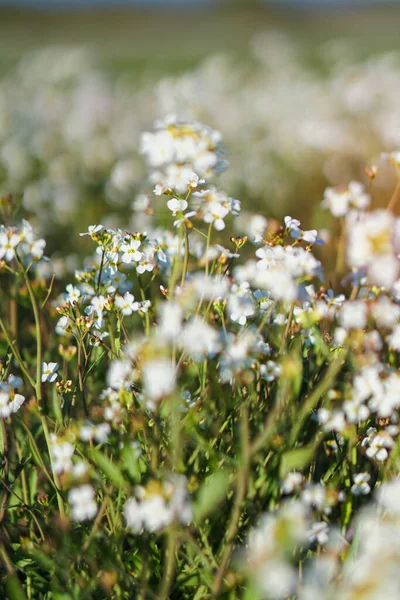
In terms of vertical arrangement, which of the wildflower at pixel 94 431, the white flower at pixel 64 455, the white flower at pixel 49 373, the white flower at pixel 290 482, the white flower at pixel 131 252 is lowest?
the white flower at pixel 290 482

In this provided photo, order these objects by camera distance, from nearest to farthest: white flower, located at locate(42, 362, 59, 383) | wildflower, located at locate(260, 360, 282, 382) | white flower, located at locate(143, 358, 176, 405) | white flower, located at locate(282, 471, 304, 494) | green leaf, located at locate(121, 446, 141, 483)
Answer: white flower, located at locate(143, 358, 176, 405), green leaf, located at locate(121, 446, 141, 483), white flower, located at locate(282, 471, 304, 494), wildflower, located at locate(260, 360, 282, 382), white flower, located at locate(42, 362, 59, 383)

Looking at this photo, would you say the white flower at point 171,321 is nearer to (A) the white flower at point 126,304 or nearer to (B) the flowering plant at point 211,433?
(B) the flowering plant at point 211,433

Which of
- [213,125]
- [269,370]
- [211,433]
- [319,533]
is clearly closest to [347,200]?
[269,370]

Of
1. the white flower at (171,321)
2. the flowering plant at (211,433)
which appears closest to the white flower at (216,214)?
the flowering plant at (211,433)

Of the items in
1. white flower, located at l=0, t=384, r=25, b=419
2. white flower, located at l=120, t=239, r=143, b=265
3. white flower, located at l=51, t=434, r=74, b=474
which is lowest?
white flower, located at l=51, t=434, r=74, b=474

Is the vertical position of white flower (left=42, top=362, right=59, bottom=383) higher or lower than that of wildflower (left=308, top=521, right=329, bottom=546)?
higher

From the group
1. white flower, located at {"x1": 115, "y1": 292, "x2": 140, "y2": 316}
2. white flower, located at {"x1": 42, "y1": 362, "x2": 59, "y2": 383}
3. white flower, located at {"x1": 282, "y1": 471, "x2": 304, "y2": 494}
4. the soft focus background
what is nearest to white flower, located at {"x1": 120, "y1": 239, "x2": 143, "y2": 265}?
white flower, located at {"x1": 115, "y1": 292, "x2": 140, "y2": 316}

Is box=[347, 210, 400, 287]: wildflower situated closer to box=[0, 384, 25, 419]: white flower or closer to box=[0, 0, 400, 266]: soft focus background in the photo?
box=[0, 384, 25, 419]: white flower

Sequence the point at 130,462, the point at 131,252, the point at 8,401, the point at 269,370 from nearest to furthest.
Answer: the point at 130,462 < the point at 8,401 < the point at 269,370 < the point at 131,252

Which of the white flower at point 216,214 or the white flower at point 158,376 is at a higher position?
the white flower at point 216,214

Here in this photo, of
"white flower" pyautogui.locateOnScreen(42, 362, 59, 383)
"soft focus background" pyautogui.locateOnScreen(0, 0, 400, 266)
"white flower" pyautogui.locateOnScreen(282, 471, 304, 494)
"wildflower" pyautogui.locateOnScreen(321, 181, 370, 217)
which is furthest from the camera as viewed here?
"soft focus background" pyautogui.locateOnScreen(0, 0, 400, 266)

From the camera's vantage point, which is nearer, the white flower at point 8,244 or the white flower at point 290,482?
the white flower at point 290,482

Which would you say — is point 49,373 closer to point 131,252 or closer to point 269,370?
point 131,252
